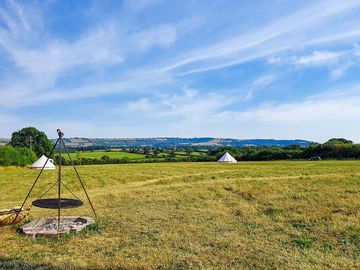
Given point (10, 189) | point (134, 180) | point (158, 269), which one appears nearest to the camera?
A: point (158, 269)

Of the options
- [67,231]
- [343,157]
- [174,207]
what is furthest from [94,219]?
[343,157]

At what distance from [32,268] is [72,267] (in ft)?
3.01

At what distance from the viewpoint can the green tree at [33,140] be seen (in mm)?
79438

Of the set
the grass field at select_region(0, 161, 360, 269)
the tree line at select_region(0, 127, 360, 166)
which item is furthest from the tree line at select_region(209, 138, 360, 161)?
the grass field at select_region(0, 161, 360, 269)

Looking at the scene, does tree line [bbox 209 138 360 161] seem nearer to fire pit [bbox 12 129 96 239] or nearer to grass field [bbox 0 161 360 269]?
grass field [bbox 0 161 360 269]

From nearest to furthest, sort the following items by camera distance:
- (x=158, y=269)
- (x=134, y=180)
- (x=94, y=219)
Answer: (x=158, y=269) < (x=94, y=219) < (x=134, y=180)

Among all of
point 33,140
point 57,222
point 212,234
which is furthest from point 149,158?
point 212,234

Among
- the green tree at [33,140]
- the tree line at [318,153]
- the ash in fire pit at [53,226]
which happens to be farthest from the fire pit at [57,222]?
the green tree at [33,140]

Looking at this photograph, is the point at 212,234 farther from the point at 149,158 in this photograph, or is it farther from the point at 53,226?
the point at 149,158

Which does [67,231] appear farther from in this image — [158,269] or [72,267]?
[158,269]

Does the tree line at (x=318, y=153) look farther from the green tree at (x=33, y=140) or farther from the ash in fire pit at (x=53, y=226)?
the ash in fire pit at (x=53, y=226)

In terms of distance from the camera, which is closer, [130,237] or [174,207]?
[130,237]

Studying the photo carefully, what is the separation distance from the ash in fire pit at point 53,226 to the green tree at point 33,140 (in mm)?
72540

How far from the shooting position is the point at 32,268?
786 cm
